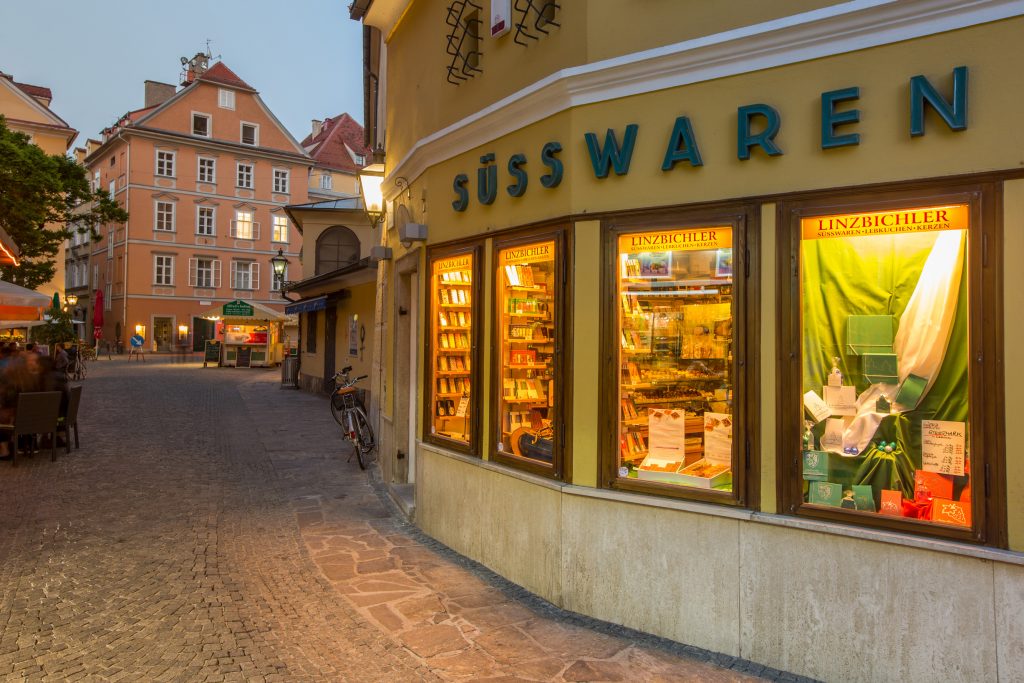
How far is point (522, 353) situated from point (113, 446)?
28.2ft

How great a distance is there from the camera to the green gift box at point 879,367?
12.6ft

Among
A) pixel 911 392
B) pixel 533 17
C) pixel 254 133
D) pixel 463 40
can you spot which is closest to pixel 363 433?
pixel 463 40

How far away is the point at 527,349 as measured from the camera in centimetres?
541

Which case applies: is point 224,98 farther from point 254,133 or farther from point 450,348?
point 450,348

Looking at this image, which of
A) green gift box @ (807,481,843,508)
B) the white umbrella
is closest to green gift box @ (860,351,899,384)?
green gift box @ (807,481,843,508)

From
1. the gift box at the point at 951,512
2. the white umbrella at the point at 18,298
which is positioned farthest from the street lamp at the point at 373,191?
the gift box at the point at 951,512

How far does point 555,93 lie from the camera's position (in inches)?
188

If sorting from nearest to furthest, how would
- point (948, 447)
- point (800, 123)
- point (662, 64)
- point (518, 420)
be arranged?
point (948, 447), point (800, 123), point (662, 64), point (518, 420)

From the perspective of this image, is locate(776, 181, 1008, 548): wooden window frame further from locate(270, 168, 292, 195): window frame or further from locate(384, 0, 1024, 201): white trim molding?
locate(270, 168, 292, 195): window frame

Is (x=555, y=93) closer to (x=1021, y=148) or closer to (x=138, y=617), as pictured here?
(x=1021, y=148)

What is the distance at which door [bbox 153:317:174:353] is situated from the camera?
45344 millimetres

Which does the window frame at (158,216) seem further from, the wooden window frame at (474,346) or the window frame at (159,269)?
the wooden window frame at (474,346)

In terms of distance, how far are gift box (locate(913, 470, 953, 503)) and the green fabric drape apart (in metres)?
0.05

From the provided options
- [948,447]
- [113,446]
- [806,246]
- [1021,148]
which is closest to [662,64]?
[806,246]
